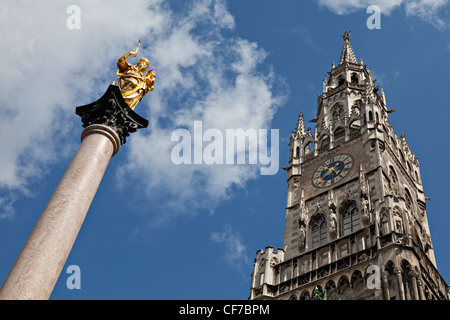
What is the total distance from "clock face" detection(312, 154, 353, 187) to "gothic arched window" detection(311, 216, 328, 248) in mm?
3880

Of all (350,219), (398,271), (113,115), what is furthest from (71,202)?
(350,219)

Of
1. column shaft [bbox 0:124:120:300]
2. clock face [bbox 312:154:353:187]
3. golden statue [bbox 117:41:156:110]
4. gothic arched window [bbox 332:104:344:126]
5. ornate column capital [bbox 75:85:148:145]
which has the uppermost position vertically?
gothic arched window [bbox 332:104:344:126]

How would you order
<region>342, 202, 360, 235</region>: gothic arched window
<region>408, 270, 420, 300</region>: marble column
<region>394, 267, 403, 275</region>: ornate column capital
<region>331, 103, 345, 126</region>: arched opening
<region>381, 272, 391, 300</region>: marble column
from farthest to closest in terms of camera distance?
<region>331, 103, 345, 126</region>: arched opening, <region>342, 202, 360, 235</region>: gothic arched window, <region>394, 267, 403, 275</region>: ornate column capital, <region>381, 272, 391, 300</region>: marble column, <region>408, 270, 420, 300</region>: marble column

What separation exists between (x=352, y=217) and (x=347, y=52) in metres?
35.0

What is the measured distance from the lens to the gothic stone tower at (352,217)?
34938mm

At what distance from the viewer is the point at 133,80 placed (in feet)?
64.2

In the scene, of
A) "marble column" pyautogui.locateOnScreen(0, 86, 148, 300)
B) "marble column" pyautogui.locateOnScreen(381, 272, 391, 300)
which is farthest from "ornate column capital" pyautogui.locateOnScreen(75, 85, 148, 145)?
"marble column" pyautogui.locateOnScreen(381, 272, 391, 300)

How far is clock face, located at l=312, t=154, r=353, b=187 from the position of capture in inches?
1874

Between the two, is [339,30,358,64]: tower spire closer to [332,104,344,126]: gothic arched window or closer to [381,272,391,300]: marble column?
[332,104,344,126]: gothic arched window

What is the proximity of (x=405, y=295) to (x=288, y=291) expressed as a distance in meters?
7.94

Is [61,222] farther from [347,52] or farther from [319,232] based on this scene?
[347,52]

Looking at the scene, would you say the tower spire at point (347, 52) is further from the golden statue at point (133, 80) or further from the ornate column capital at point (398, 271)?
the golden statue at point (133, 80)
